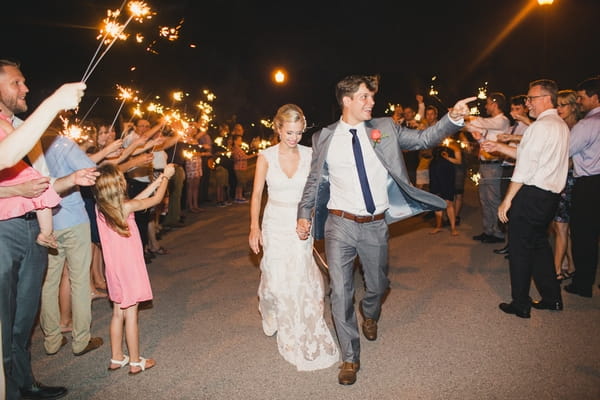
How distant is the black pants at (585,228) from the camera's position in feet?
16.6

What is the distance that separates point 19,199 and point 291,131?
2.24 meters

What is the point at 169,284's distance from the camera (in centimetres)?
624

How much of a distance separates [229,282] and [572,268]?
4819 millimetres

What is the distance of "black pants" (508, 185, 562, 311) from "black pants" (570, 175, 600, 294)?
647 millimetres

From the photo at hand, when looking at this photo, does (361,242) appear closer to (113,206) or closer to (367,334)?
(367,334)

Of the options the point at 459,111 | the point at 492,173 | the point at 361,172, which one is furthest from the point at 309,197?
the point at 492,173

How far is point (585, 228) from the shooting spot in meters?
5.14

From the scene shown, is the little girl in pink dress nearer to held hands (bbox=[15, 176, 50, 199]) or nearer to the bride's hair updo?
held hands (bbox=[15, 176, 50, 199])

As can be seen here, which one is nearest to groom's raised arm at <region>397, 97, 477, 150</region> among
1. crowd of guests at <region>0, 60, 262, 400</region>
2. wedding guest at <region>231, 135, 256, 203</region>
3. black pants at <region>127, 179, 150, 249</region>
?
crowd of guests at <region>0, 60, 262, 400</region>

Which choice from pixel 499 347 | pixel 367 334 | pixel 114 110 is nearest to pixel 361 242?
pixel 367 334

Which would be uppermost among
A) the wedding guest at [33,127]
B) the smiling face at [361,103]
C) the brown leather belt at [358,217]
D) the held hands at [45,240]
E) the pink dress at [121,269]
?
the smiling face at [361,103]

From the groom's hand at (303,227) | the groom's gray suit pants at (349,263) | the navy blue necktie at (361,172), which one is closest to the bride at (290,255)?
the groom's hand at (303,227)

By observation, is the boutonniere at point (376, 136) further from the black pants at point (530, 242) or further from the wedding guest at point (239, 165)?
the wedding guest at point (239, 165)

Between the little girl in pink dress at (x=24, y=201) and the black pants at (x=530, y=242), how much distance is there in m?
4.42
